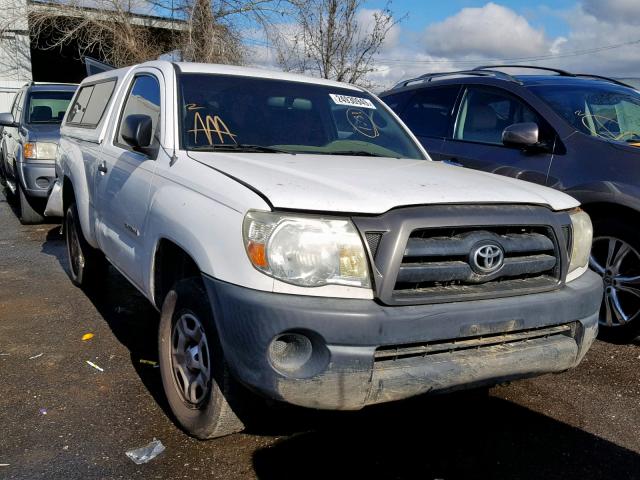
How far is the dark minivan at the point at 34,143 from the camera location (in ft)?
27.0

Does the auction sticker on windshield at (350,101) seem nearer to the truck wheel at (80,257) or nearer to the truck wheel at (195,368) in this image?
the truck wheel at (195,368)

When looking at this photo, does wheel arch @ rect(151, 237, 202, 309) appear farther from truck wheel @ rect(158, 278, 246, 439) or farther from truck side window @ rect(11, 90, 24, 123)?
truck side window @ rect(11, 90, 24, 123)

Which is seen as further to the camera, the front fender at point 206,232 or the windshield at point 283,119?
the windshield at point 283,119

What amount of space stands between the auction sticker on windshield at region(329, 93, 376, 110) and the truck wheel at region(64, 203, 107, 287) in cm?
244

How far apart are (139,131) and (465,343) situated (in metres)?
2.07

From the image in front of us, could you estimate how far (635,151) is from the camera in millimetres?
4188

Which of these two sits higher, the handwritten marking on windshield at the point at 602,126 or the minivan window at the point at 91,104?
the handwritten marking on windshield at the point at 602,126

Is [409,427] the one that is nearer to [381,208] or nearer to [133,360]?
[381,208]

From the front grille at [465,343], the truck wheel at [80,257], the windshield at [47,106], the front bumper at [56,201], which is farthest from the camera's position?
the windshield at [47,106]

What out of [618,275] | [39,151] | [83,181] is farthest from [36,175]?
[618,275]

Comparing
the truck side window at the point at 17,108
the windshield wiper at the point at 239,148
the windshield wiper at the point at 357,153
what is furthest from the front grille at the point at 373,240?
the truck side window at the point at 17,108

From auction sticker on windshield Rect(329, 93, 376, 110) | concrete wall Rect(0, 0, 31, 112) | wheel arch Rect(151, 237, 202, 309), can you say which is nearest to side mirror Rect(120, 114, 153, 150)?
wheel arch Rect(151, 237, 202, 309)

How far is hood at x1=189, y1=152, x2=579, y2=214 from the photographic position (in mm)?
2508

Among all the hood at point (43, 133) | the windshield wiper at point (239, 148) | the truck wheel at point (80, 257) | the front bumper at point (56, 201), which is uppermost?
the windshield wiper at point (239, 148)
